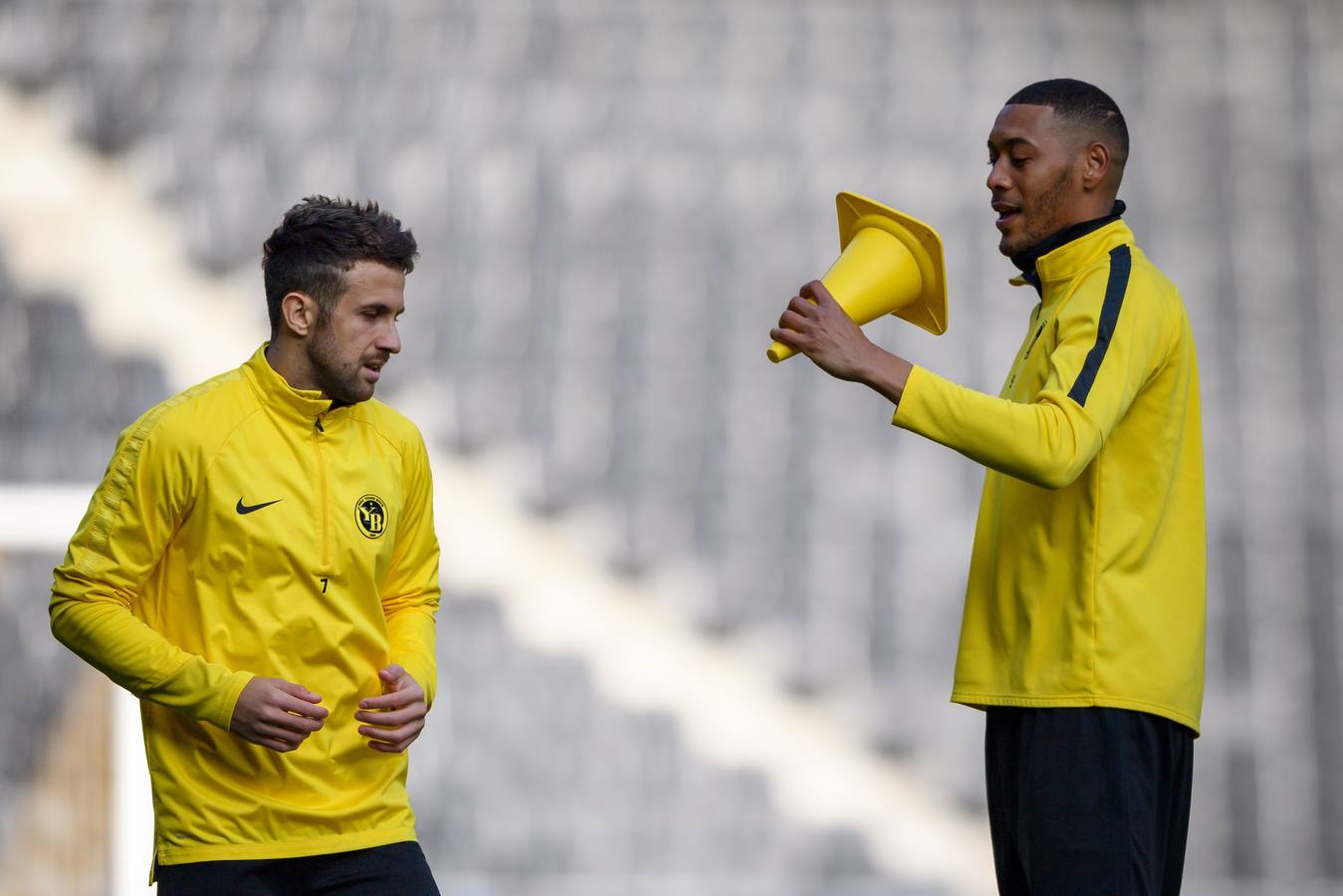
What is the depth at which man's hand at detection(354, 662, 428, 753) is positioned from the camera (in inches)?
84.6

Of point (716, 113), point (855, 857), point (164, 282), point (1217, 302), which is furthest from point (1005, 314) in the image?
point (164, 282)

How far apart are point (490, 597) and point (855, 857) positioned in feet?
4.18

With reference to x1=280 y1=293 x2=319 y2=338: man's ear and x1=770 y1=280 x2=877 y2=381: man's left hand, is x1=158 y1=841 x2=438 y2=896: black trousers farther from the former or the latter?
x1=770 y1=280 x2=877 y2=381: man's left hand

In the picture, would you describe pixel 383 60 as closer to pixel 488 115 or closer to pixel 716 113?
pixel 488 115

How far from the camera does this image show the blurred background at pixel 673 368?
4.43m

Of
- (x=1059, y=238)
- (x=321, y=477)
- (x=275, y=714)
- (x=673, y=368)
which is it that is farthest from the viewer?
(x=673, y=368)

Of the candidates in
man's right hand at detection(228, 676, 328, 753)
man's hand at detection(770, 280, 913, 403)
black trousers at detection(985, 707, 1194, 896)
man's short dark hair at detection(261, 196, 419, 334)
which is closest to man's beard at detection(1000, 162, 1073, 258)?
man's hand at detection(770, 280, 913, 403)

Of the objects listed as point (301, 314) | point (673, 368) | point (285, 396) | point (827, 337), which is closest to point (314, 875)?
point (285, 396)

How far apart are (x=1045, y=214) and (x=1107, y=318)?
24 centimetres

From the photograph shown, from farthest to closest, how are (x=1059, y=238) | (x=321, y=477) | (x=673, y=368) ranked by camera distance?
1. (x=673, y=368)
2. (x=1059, y=238)
3. (x=321, y=477)

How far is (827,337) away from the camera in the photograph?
2232mm

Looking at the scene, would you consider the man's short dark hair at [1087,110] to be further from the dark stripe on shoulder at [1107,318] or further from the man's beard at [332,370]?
the man's beard at [332,370]

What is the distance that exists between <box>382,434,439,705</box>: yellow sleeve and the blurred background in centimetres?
201

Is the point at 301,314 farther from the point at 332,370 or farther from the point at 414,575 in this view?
the point at 414,575
